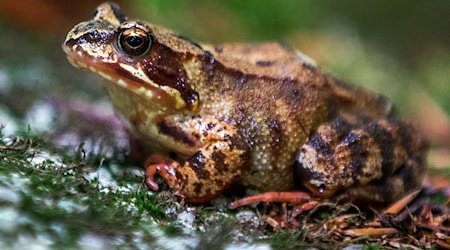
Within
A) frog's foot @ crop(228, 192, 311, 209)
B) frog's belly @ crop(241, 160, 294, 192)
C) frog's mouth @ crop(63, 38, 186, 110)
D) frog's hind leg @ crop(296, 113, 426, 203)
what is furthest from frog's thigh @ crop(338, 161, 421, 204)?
frog's mouth @ crop(63, 38, 186, 110)

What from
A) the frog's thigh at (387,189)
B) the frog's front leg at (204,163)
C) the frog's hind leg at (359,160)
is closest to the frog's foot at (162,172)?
the frog's front leg at (204,163)

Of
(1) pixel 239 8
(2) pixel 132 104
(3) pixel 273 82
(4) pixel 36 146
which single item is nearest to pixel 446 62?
(1) pixel 239 8

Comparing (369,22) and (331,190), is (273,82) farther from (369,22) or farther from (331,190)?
(369,22)

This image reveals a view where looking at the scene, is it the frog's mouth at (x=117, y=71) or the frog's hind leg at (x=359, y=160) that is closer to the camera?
the frog's mouth at (x=117, y=71)

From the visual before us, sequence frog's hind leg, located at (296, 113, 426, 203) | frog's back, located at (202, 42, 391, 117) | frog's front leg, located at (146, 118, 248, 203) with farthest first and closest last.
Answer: frog's back, located at (202, 42, 391, 117) < frog's hind leg, located at (296, 113, 426, 203) < frog's front leg, located at (146, 118, 248, 203)

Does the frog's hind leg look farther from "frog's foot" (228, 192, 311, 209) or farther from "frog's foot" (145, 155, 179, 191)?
"frog's foot" (145, 155, 179, 191)

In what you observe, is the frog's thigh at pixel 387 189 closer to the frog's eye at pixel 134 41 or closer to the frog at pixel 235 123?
the frog at pixel 235 123

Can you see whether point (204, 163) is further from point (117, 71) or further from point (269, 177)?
point (117, 71)
